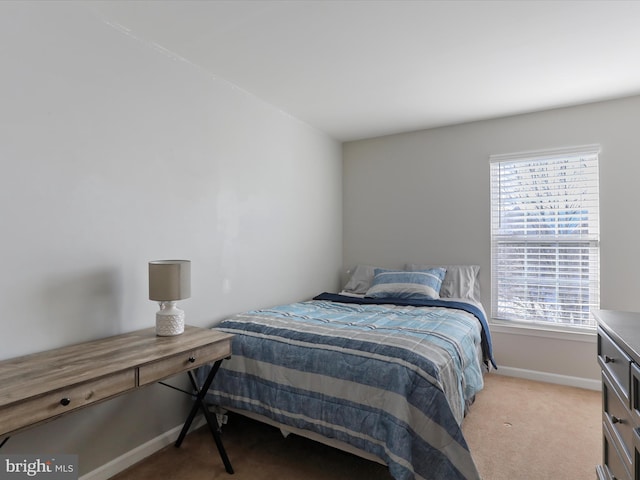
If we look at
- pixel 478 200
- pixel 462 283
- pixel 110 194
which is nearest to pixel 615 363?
pixel 462 283

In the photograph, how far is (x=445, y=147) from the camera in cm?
386

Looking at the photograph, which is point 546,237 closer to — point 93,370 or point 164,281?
point 164,281

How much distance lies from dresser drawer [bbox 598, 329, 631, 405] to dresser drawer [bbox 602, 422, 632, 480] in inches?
10.6

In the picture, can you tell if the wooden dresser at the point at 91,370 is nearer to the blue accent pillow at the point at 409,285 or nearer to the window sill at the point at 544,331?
the blue accent pillow at the point at 409,285

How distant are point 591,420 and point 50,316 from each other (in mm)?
3492

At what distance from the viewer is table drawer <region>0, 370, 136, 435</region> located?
3.95 feet

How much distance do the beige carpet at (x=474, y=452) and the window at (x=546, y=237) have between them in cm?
89

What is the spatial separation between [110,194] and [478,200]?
3237 millimetres

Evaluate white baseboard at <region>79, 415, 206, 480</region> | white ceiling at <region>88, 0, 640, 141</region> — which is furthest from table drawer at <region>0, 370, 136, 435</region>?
white ceiling at <region>88, 0, 640, 141</region>

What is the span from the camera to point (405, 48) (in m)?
2.32

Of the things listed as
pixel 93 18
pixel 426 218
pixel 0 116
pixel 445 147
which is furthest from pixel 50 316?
pixel 445 147

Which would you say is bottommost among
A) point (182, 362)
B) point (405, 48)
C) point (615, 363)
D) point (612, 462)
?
point (612, 462)

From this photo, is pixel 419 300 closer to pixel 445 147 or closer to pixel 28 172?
pixel 445 147

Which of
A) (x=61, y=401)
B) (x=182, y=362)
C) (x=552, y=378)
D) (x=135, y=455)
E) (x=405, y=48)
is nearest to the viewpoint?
(x=61, y=401)
